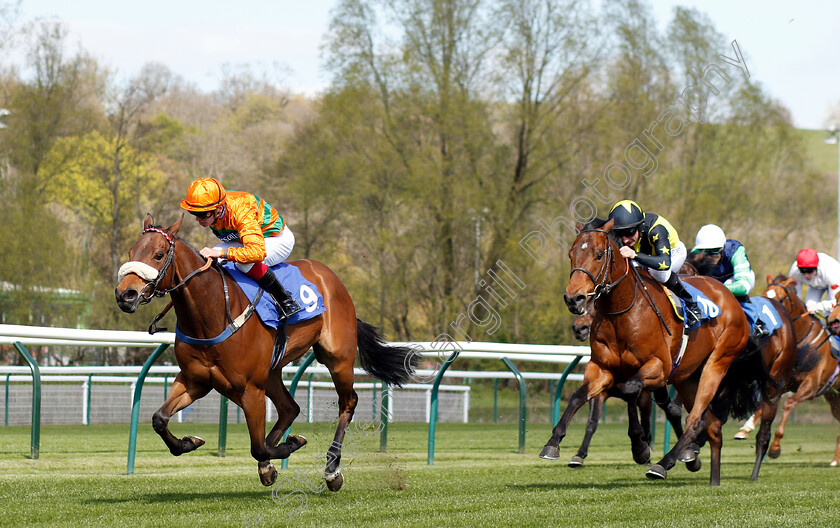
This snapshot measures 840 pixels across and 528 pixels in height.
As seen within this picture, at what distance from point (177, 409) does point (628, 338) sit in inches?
113


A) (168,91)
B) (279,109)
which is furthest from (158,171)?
(279,109)

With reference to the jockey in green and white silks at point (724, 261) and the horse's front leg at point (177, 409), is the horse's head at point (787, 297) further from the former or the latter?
the horse's front leg at point (177, 409)

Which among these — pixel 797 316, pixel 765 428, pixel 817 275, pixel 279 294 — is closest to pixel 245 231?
pixel 279 294

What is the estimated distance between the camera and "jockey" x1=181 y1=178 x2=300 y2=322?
5148mm

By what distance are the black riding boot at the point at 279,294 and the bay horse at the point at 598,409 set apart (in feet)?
5.91

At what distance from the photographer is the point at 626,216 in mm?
6141

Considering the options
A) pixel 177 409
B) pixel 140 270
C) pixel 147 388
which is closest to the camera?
pixel 140 270

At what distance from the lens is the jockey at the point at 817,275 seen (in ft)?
29.5

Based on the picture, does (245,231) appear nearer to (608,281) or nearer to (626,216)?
(608,281)

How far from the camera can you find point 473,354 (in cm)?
Result: 858

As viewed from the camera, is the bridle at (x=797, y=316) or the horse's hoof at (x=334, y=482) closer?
the horse's hoof at (x=334, y=482)

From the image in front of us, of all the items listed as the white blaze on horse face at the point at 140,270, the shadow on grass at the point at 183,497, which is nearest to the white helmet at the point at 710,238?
the shadow on grass at the point at 183,497

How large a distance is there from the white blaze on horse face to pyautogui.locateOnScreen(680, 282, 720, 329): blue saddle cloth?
374 centimetres

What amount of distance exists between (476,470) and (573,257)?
2565 millimetres
